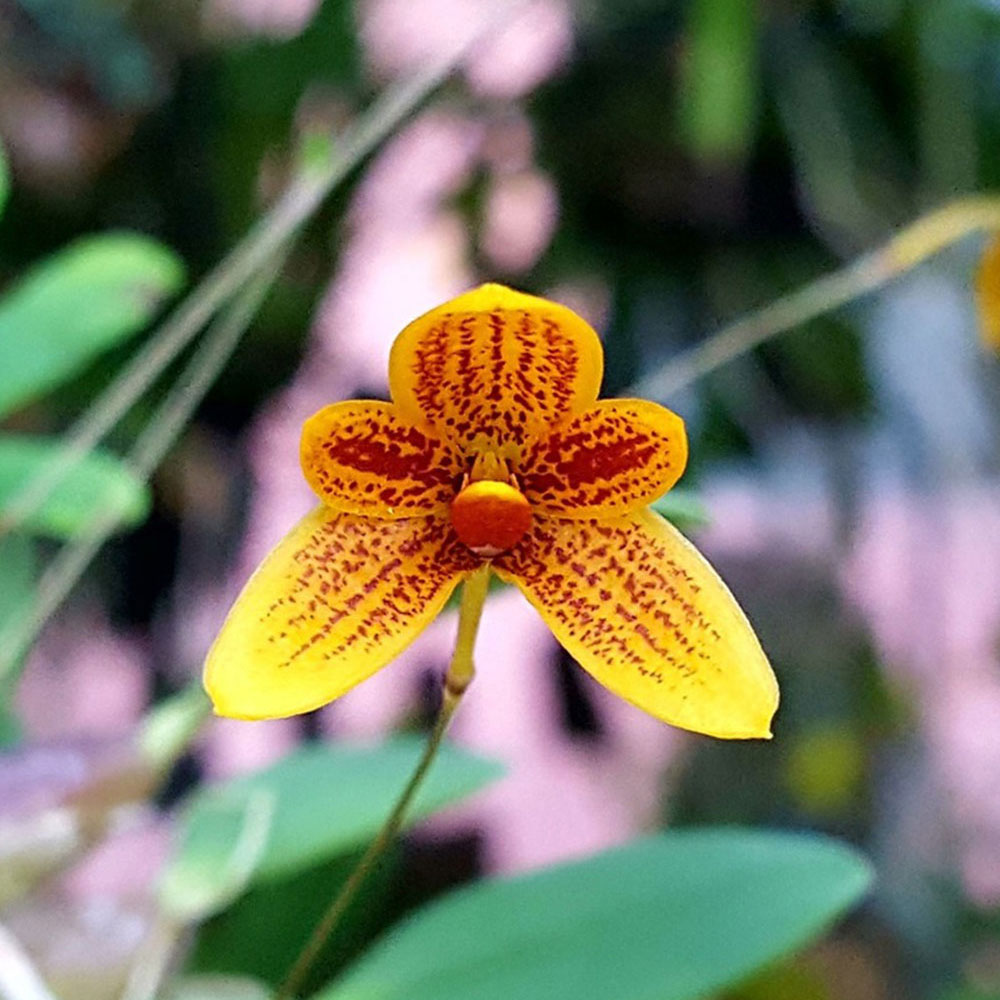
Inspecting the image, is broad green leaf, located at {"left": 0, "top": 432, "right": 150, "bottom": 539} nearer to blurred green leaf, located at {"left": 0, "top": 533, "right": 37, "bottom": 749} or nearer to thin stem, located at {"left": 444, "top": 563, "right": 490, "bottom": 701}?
blurred green leaf, located at {"left": 0, "top": 533, "right": 37, "bottom": 749}

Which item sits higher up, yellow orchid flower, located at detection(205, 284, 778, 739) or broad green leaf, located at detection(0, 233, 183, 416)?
broad green leaf, located at detection(0, 233, 183, 416)

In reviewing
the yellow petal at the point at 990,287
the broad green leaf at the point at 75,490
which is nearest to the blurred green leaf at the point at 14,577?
the broad green leaf at the point at 75,490

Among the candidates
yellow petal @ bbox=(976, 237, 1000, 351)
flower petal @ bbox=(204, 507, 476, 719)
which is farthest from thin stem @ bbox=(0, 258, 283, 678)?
yellow petal @ bbox=(976, 237, 1000, 351)

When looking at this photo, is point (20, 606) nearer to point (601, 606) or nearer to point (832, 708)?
point (601, 606)


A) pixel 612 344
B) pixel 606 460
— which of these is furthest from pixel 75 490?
pixel 612 344

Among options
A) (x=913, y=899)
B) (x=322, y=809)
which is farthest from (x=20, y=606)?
(x=913, y=899)

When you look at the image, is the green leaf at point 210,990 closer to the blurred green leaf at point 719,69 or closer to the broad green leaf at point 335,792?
the broad green leaf at point 335,792
